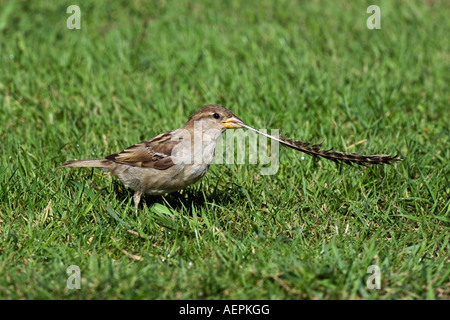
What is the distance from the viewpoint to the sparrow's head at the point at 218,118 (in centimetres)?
562

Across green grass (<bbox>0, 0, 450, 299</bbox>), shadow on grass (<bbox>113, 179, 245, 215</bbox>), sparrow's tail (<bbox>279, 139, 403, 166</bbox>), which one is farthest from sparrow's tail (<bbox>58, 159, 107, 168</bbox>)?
sparrow's tail (<bbox>279, 139, 403, 166</bbox>)

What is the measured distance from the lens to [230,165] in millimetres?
6371

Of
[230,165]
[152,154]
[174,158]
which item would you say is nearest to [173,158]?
[174,158]

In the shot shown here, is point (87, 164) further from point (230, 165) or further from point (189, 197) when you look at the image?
point (230, 165)

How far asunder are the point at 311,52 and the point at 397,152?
10.6ft

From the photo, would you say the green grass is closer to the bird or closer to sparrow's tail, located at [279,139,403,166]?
the bird

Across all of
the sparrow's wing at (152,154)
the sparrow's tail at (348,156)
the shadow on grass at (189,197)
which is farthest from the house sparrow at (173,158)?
the sparrow's tail at (348,156)

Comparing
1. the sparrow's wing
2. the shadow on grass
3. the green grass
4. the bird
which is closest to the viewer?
the green grass

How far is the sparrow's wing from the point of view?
18.5ft

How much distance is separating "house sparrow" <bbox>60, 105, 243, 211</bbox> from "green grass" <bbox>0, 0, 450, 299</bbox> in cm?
24

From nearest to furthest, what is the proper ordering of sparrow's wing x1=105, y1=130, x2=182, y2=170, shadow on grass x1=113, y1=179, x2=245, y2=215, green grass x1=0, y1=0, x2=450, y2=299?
green grass x1=0, y1=0, x2=450, y2=299, sparrow's wing x1=105, y1=130, x2=182, y2=170, shadow on grass x1=113, y1=179, x2=245, y2=215

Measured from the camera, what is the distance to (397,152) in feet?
21.3

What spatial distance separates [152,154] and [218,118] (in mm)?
693

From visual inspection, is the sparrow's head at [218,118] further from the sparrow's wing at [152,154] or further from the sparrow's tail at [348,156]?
the sparrow's tail at [348,156]
